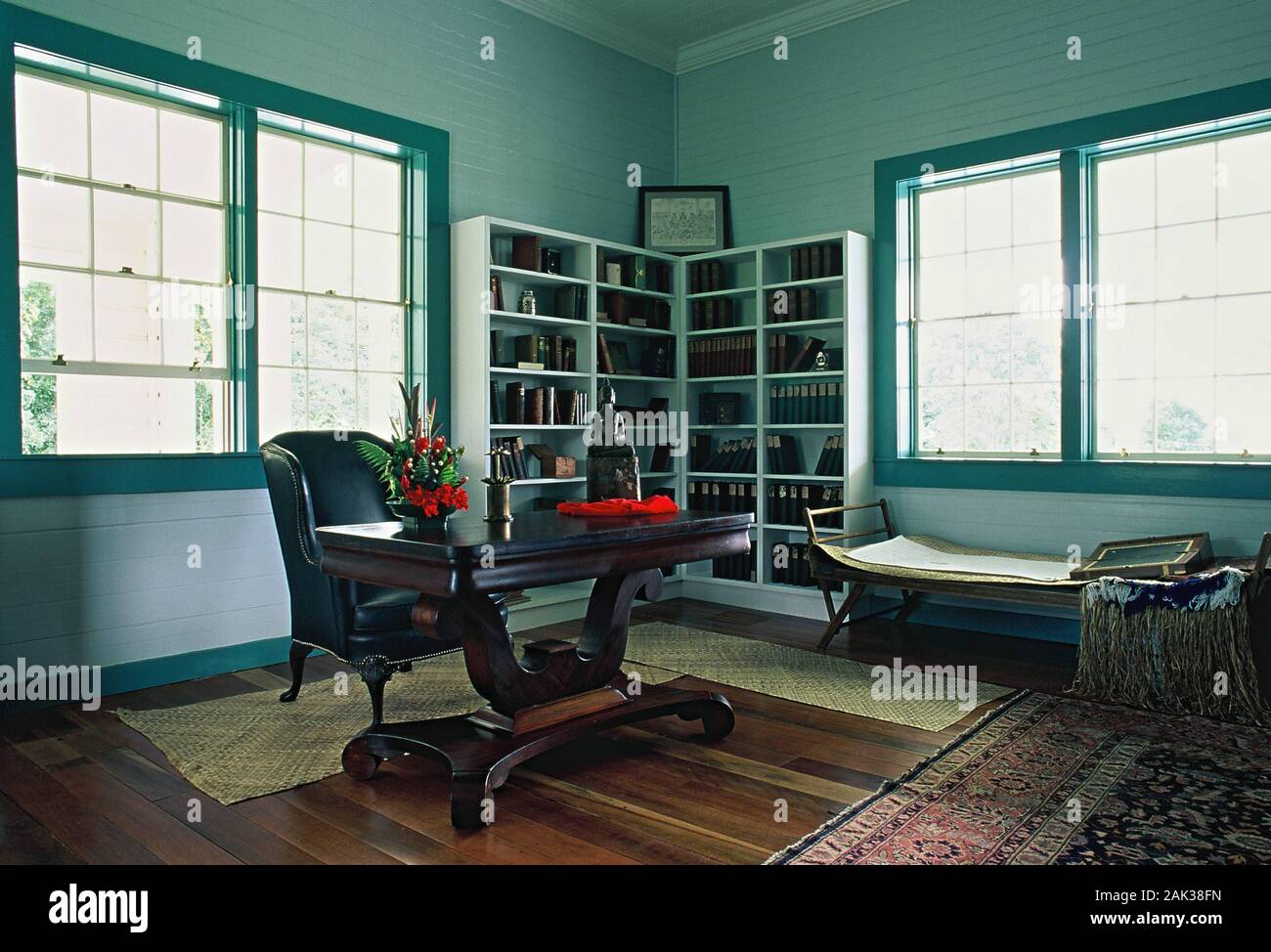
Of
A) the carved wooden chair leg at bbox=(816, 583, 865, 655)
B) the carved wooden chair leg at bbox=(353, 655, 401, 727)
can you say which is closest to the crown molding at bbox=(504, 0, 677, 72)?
the carved wooden chair leg at bbox=(816, 583, 865, 655)

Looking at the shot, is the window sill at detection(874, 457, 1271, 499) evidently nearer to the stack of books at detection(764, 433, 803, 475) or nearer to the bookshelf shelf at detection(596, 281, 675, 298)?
the stack of books at detection(764, 433, 803, 475)

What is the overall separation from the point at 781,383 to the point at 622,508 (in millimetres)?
3227

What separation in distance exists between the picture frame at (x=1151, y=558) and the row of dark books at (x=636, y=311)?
327cm

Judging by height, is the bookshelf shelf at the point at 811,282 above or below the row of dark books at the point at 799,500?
above

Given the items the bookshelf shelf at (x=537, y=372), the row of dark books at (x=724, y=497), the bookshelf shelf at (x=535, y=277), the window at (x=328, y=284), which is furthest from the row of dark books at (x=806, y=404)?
the window at (x=328, y=284)

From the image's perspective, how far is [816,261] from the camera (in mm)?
6207

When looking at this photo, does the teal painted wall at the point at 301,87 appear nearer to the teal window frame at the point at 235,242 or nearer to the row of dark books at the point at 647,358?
the teal window frame at the point at 235,242

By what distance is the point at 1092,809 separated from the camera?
2.99 metres

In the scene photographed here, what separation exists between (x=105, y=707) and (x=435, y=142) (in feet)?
11.8

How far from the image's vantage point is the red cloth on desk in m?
3.66

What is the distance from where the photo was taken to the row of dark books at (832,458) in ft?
20.2

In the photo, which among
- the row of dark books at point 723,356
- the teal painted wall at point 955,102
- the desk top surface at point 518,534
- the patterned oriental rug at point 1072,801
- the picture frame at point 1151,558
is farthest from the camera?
the row of dark books at point 723,356
